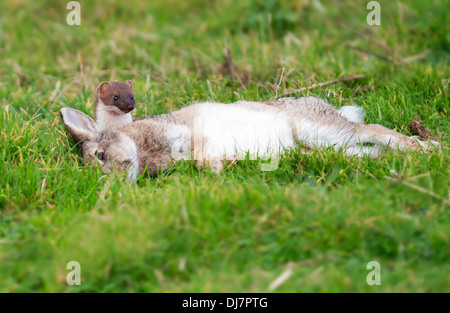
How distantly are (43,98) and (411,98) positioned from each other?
11.9ft

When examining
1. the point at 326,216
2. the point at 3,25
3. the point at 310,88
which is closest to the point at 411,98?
the point at 310,88

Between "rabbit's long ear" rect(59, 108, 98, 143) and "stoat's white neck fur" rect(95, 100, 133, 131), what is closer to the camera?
"rabbit's long ear" rect(59, 108, 98, 143)

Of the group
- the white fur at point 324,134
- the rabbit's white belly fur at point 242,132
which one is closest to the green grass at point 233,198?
the rabbit's white belly fur at point 242,132

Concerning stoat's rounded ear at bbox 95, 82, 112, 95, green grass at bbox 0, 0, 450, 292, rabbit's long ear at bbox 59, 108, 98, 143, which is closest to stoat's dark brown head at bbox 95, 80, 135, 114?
stoat's rounded ear at bbox 95, 82, 112, 95

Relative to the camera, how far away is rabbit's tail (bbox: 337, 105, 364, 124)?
4.89 m

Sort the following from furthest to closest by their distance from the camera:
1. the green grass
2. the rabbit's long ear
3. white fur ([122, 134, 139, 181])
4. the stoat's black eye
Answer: the rabbit's long ear → the stoat's black eye → white fur ([122, 134, 139, 181]) → the green grass

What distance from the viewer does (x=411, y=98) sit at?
5.19 m

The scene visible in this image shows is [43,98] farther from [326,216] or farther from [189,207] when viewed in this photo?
[326,216]

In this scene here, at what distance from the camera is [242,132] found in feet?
14.7

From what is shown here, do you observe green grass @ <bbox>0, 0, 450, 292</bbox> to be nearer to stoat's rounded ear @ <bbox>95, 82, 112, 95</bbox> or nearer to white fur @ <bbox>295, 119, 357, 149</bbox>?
white fur @ <bbox>295, 119, 357, 149</bbox>

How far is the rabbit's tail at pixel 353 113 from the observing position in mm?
4887

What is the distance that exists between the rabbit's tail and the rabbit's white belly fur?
61cm

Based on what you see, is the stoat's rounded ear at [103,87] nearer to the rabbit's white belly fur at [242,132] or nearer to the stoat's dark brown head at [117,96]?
the stoat's dark brown head at [117,96]

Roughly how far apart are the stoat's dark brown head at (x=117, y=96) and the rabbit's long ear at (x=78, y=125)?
0.24m
